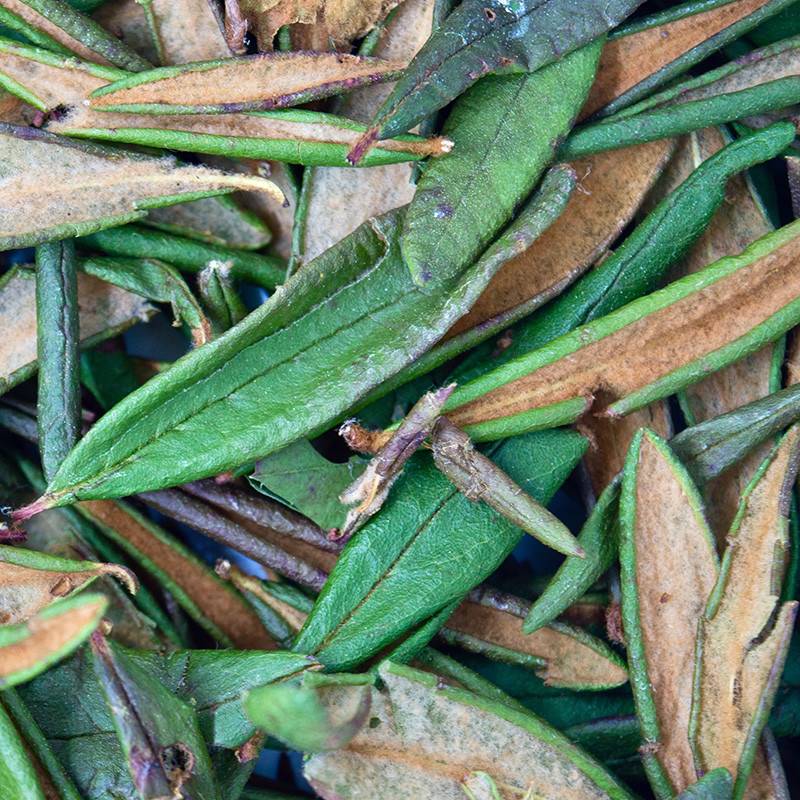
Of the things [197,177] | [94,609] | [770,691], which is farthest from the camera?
[197,177]

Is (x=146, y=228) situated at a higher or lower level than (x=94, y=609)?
higher

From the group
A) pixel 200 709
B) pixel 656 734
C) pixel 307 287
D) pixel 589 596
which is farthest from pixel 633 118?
pixel 200 709

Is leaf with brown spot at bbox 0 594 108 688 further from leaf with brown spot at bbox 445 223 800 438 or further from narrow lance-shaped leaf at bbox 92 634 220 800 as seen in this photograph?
leaf with brown spot at bbox 445 223 800 438

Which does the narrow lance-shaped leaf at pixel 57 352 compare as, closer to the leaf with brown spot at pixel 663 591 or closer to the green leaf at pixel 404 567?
the green leaf at pixel 404 567

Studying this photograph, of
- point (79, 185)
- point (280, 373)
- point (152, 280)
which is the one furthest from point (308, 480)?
point (79, 185)

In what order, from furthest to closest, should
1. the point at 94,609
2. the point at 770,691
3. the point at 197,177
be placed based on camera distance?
the point at 197,177
the point at 770,691
the point at 94,609

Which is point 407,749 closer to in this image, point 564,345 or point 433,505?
point 433,505
